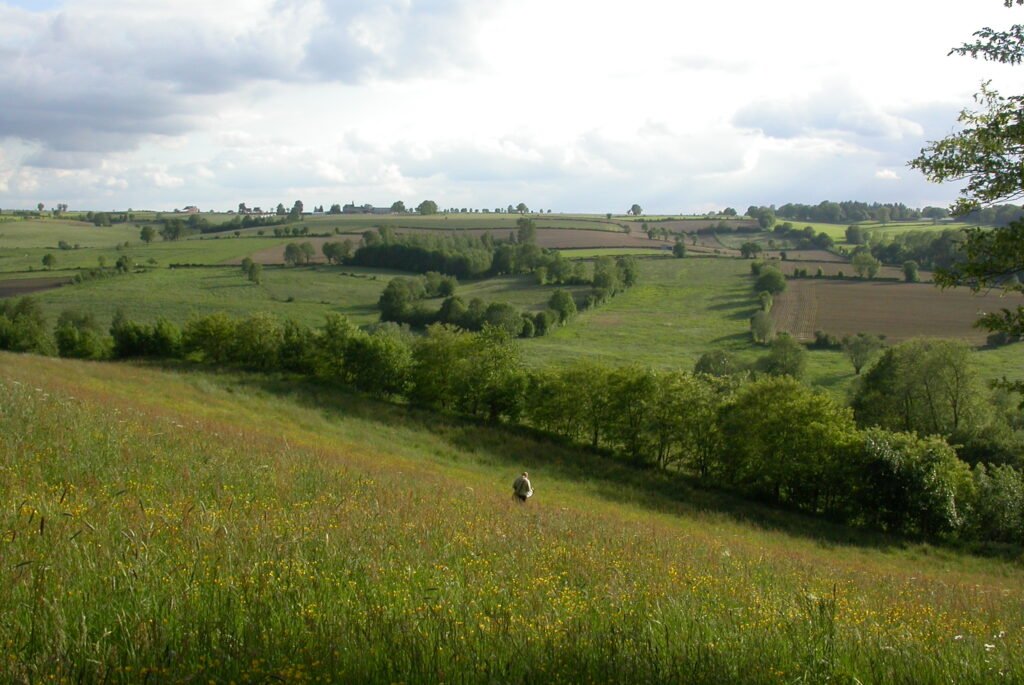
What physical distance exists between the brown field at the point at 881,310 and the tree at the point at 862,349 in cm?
366

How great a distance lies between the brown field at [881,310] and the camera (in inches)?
2950

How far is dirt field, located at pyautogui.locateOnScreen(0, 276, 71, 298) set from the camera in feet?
280

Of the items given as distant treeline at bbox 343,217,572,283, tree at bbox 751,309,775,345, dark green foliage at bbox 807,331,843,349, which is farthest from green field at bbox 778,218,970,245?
distant treeline at bbox 343,217,572,283

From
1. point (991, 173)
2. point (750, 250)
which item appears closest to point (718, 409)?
point (991, 173)

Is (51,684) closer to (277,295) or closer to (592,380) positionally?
(592,380)

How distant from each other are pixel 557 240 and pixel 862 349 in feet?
256

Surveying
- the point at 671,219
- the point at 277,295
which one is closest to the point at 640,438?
the point at 277,295

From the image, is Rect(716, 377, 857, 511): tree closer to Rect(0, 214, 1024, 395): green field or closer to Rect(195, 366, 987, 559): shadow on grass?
Rect(195, 366, 987, 559): shadow on grass

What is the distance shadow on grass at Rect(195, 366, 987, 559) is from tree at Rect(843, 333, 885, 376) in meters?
37.0

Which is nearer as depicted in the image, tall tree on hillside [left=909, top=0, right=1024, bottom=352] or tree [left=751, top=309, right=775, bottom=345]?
tall tree on hillside [left=909, top=0, right=1024, bottom=352]

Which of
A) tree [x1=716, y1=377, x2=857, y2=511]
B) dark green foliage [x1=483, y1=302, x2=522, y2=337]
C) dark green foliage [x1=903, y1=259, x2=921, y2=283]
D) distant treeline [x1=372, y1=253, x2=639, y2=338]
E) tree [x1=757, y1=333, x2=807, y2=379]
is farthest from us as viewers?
dark green foliage [x1=903, y1=259, x2=921, y2=283]

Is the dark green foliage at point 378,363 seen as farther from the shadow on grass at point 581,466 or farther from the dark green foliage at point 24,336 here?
the dark green foliage at point 24,336

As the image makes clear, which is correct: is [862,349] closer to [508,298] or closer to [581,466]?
[581,466]

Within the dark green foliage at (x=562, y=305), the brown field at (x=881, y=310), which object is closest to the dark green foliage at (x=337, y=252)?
the dark green foliage at (x=562, y=305)
